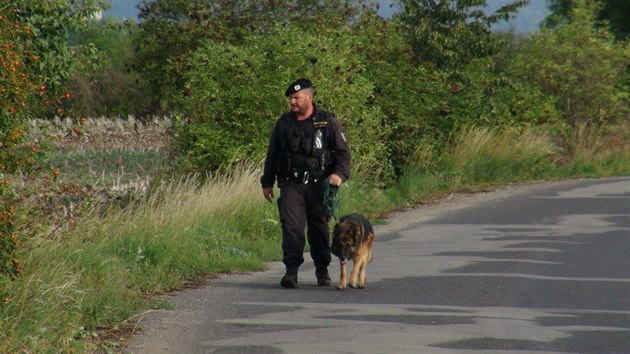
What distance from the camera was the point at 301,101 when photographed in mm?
13750

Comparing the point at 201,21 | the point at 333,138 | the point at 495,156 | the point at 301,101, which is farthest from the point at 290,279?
the point at 201,21

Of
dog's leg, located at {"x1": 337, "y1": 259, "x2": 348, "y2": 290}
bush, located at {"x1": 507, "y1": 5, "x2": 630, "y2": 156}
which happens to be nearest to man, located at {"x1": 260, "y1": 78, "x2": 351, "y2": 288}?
dog's leg, located at {"x1": 337, "y1": 259, "x2": 348, "y2": 290}

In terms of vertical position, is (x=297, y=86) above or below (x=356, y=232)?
above

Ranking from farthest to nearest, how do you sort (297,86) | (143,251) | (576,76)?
(576,76), (143,251), (297,86)

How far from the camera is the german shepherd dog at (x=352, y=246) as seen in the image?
1373 cm

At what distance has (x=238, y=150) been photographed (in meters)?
21.2

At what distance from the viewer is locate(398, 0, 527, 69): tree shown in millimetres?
31047

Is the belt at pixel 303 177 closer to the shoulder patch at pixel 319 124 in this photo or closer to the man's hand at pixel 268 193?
the man's hand at pixel 268 193

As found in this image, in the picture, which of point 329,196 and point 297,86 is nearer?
point 297,86

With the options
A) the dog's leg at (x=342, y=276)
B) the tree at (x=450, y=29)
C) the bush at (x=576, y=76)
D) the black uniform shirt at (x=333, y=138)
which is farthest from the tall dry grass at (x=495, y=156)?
the dog's leg at (x=342, y=276)

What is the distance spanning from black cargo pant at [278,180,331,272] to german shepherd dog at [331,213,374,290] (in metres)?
0.29

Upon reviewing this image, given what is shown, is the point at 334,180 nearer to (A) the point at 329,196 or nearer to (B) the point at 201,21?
(A) the point at 329,196

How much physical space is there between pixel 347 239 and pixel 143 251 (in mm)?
2170

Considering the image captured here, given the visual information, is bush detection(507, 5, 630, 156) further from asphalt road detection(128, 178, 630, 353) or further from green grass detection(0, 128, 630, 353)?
asphalt road detection(128, 178, 630, 353)
